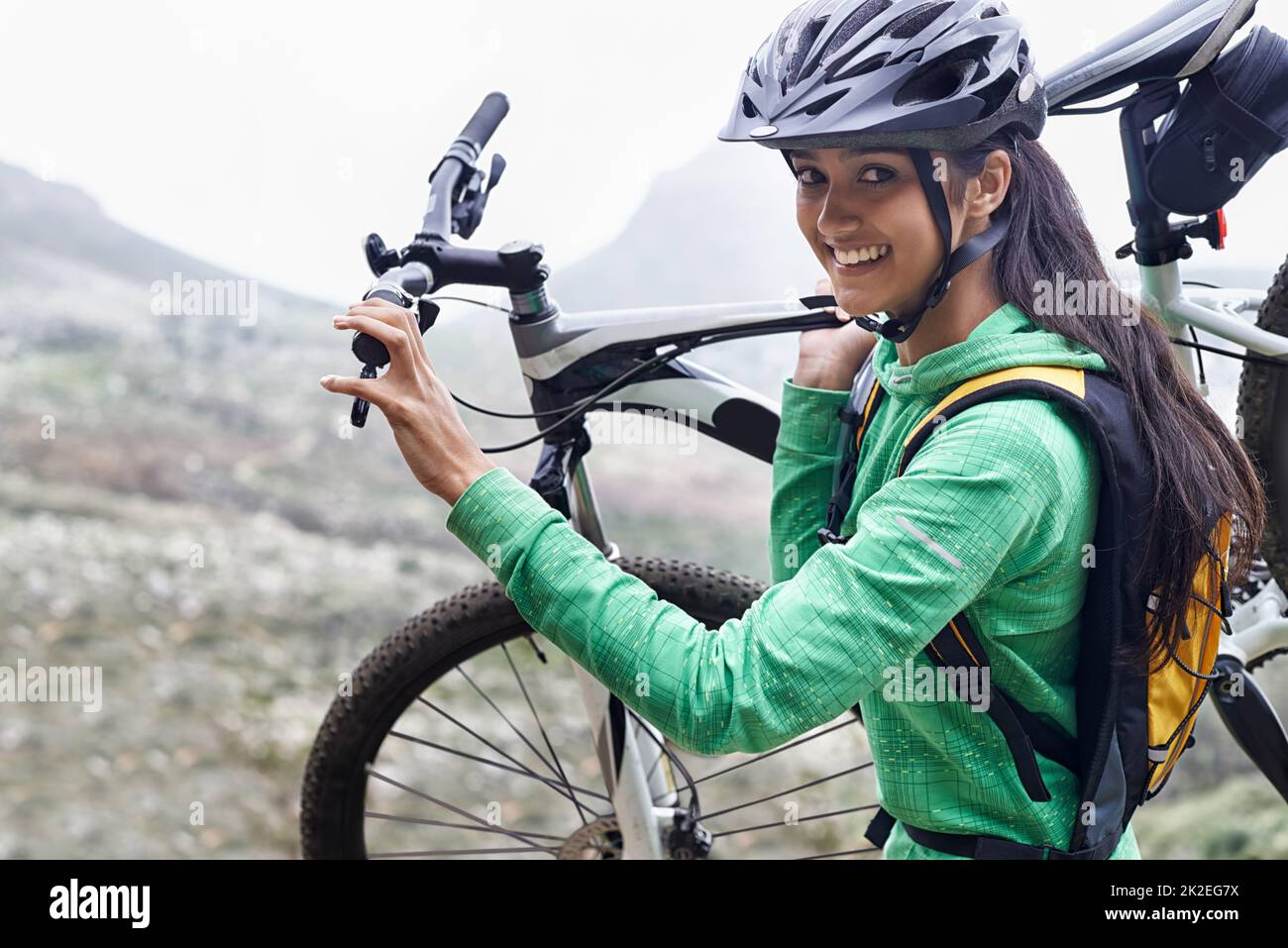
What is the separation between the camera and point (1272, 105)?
1.53 metres

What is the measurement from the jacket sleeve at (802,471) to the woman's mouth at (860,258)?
306mm

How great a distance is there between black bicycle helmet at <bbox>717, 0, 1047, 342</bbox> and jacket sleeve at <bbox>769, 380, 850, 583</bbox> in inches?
9.5

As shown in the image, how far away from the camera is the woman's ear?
1.14m

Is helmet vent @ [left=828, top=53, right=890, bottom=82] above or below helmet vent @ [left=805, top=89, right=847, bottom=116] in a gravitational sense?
above

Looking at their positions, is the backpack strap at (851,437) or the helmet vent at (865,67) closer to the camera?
the helmet vent at (865,67)

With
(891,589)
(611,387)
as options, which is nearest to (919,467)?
(891,589)

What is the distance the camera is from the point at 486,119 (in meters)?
1.70

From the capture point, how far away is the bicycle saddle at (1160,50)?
1.48m

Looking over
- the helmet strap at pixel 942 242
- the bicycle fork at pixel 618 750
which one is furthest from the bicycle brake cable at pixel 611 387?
the helmet strap at pixel 942 242

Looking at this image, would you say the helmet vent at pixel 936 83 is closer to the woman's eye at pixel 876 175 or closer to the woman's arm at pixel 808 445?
the woman's eye at pixel 876 175

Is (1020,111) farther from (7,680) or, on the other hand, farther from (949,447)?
(7,680)

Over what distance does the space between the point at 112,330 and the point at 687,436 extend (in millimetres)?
3520

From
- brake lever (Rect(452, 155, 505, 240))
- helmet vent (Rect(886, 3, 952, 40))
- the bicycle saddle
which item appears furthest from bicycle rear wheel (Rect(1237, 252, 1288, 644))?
brake lever (Rect(452, 155, 505, 240))

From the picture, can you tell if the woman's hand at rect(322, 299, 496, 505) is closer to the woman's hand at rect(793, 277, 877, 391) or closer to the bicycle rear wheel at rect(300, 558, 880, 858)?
the woman's hand at rect(793, 277, 877, 391)
